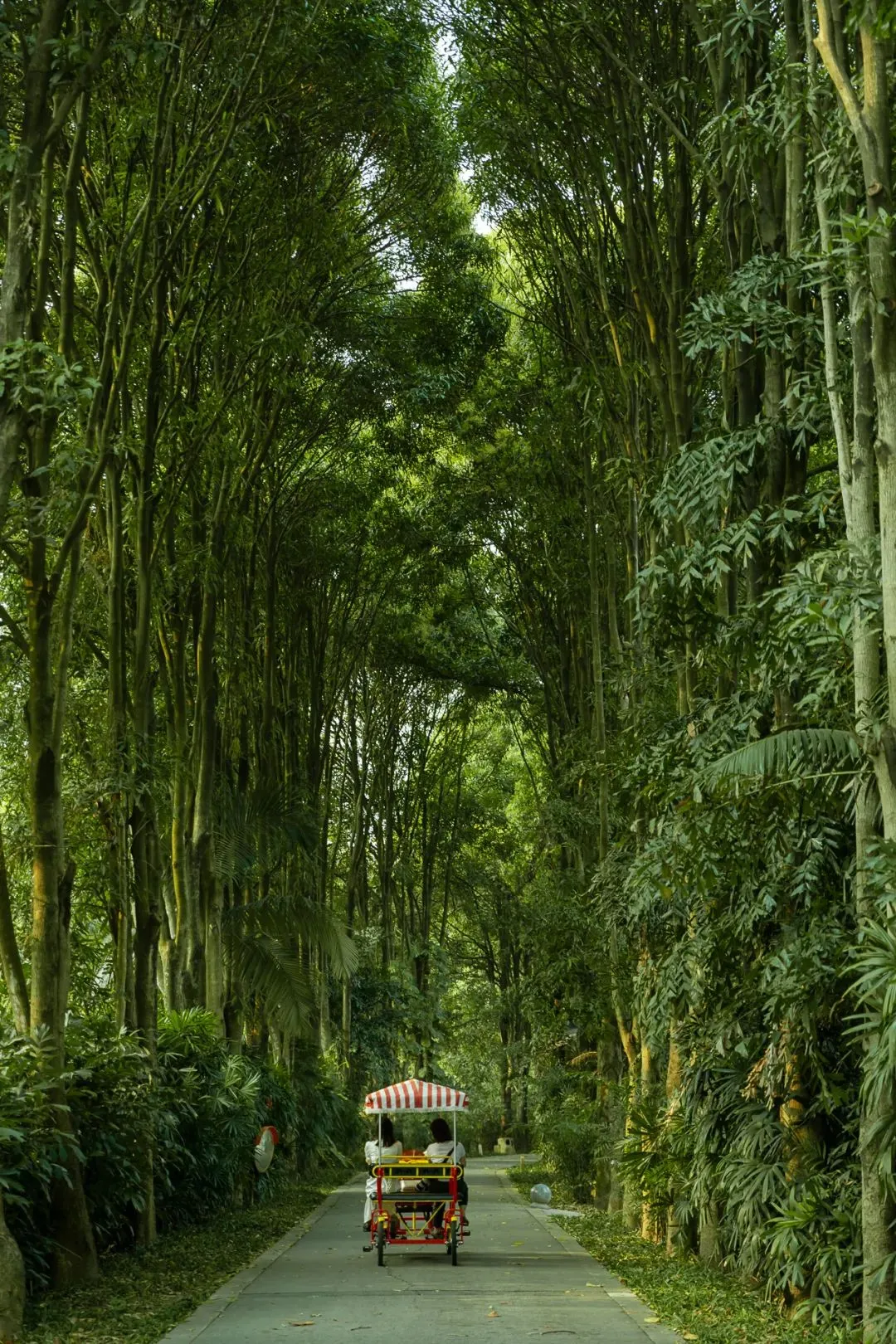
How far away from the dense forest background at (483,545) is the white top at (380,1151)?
1823 millimetres

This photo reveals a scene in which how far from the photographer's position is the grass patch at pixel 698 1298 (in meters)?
8.49

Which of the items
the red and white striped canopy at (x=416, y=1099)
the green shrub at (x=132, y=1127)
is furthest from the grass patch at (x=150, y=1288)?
the red and white striped canopy at (x=416, y=1099)

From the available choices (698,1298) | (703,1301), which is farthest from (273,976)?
(703,1301)

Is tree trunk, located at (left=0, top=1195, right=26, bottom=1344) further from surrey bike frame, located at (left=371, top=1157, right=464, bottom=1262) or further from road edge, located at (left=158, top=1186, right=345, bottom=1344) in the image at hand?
surrey bike frame, located at (left=371, top=1157, right=464, bottom=1262)

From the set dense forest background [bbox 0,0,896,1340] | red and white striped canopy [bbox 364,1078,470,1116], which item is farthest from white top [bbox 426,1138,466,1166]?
dense forest background [bbox 0,0,896,1340]

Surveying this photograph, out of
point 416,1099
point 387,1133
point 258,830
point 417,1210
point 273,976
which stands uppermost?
point 258,830

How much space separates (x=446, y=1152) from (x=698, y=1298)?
4726 millimetres

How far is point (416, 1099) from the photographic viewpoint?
14.4m

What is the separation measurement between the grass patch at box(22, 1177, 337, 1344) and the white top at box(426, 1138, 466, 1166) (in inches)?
74.6

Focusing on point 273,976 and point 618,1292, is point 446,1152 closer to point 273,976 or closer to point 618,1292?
point 618,1292

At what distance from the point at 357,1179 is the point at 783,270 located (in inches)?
966

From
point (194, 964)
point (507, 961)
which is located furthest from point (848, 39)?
point (507, 961)

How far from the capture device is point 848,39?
9.50 meters

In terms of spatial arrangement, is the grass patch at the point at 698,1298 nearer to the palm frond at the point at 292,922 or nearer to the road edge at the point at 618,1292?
the road edge at the point at 618,1292
